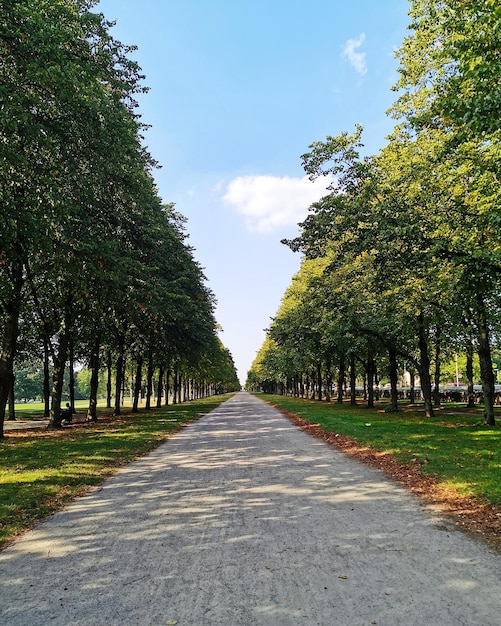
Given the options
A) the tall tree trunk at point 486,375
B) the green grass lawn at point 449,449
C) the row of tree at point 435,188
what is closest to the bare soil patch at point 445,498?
the green grass lawn at point 449,449

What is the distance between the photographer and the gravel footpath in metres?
3.48

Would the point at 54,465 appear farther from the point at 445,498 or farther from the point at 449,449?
the point at 449,449

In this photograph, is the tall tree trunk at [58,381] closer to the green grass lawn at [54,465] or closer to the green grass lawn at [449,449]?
the green grass lawn at [54,465]

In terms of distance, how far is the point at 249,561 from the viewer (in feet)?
14.6

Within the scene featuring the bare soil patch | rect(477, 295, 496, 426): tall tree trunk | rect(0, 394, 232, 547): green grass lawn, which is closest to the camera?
the bare soil patch

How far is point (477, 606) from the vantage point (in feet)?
11.5

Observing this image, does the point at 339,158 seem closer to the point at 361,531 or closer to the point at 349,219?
the point at 349,219

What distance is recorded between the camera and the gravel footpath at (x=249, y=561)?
3.48 m

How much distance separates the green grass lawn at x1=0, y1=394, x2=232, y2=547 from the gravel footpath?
1.81 ft

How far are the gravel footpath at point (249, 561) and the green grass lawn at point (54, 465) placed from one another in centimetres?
55

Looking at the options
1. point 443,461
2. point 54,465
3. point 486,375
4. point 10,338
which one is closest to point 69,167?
point 54,465

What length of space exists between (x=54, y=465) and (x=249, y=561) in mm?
7032

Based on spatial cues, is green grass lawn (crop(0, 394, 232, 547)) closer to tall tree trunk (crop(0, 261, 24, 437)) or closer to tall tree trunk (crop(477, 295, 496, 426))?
tall tree trunk (crop(0, 261, 24, 437))

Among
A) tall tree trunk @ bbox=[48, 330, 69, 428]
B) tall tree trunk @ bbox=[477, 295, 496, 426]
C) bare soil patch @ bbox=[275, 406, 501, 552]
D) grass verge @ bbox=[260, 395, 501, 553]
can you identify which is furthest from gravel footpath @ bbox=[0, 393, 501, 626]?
tall tree trunk @ bbox=[48, 330, 69, 428]
